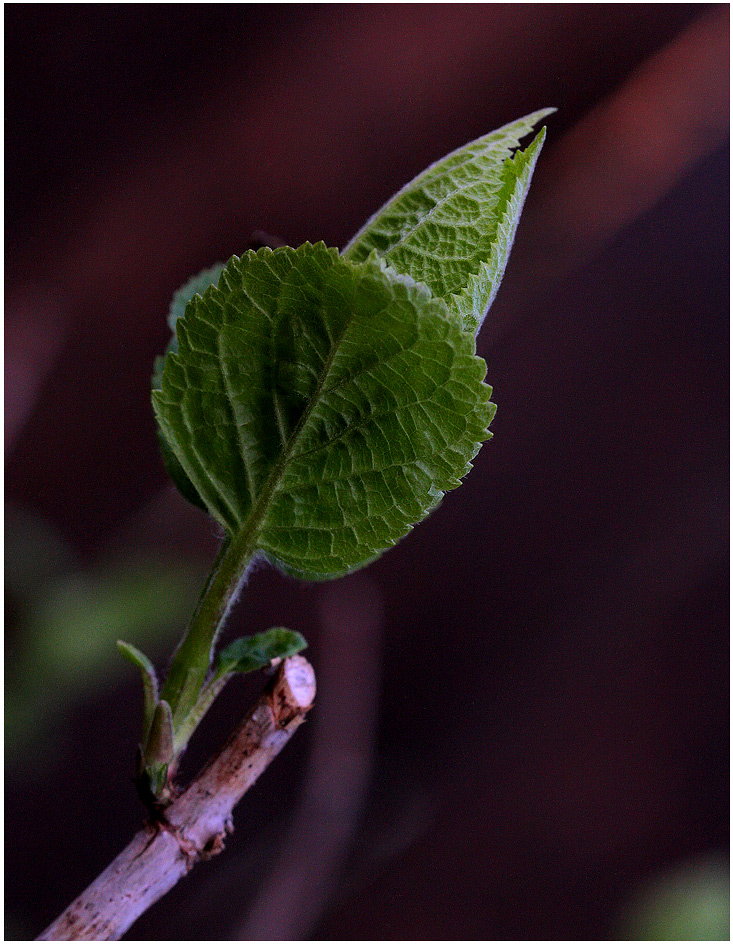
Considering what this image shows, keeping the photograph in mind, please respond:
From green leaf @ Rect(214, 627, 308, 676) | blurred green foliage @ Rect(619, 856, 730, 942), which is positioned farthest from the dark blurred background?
green leaf @ Rect(214, 627, 308, 676)

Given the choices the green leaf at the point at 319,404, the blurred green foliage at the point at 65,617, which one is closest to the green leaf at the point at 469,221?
the green leaf at the point at 319,404

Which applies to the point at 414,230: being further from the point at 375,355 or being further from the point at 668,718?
the point at 668,718

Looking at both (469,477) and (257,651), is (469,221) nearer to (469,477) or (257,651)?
(257,651)

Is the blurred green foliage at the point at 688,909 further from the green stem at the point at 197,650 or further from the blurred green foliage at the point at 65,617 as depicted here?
the green stem at the point at 197,650

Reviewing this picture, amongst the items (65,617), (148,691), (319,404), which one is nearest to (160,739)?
(148,691)

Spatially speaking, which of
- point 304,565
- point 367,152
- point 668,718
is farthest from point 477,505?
point 304,565
